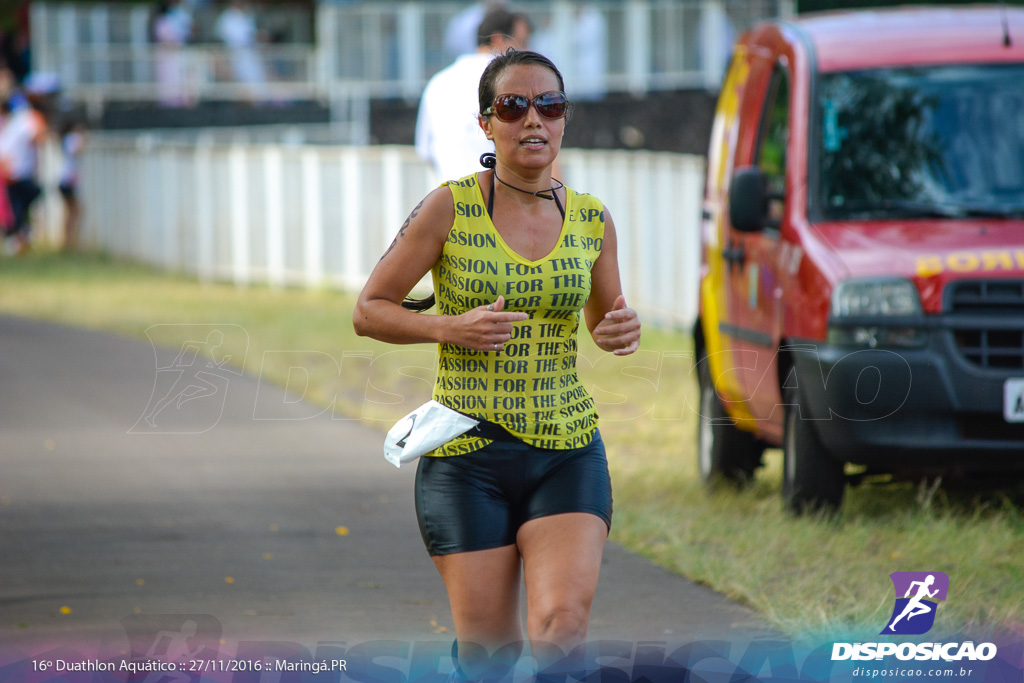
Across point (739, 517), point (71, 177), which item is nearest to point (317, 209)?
point (71, 177)

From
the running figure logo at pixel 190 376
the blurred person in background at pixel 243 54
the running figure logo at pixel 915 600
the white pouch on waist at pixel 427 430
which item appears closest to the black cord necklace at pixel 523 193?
the white pouch on waist at pixel 427 430

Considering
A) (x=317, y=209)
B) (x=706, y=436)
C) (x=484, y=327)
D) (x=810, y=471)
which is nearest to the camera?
(x=484, y=327)

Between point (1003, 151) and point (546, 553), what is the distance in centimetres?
428

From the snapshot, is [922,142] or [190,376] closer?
[922,142]

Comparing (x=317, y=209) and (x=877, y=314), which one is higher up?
(x=877, y=314)

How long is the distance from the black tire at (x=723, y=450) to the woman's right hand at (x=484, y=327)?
4.38 metres

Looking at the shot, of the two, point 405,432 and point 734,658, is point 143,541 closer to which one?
point 734,658

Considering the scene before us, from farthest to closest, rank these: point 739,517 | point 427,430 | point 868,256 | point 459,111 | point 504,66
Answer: point 459,111
point 739,517
point 868,256
point 504,66
point 427,430

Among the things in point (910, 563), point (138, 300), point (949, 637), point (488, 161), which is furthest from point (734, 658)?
point (138, 300)

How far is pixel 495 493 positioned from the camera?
14.2 feet

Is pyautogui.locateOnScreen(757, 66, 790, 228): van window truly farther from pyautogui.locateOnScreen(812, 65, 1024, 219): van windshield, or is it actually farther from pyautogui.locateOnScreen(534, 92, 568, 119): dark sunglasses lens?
pyautogui.locateOnScreen(534, 92, 568, 119): dark sunglasses lens

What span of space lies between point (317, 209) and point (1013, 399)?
13149 millimetres

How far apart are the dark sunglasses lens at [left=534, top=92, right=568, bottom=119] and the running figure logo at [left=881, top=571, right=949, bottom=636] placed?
2.37 meters

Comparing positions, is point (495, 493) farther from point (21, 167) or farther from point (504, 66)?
point (21, 167)
